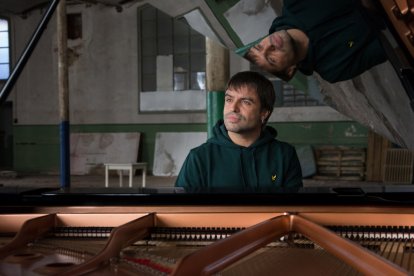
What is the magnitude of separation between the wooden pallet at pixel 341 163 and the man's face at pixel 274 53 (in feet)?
14.0

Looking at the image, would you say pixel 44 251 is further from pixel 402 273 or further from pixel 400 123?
pixel 400 123

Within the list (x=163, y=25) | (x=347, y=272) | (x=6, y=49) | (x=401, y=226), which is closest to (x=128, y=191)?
(x=347, y=272)

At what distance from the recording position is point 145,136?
10555 mm

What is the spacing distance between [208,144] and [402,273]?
1412 mm

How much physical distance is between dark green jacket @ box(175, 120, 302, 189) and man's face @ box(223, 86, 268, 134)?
0.10 metres

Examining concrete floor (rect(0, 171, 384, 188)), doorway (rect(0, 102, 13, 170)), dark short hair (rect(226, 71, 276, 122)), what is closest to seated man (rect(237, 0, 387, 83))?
dark short hair (rect(226, 71, 276, 122))

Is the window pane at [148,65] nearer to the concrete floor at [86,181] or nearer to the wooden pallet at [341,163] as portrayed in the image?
the concrete floor at [86,181]

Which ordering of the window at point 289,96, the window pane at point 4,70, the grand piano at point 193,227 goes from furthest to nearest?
1. the window pane at point 4,70
2. the window at point 289,96
3. the grand piano at point 193,227

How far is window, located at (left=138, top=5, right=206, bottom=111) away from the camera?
10.2 metres

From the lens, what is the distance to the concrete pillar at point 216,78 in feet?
19.0

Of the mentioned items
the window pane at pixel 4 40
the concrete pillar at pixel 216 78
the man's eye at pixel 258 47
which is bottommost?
the concrete pillar at pixel 216 78

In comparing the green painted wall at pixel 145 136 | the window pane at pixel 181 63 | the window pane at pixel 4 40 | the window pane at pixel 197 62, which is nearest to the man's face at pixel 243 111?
the green painted wall at pixel 145 136

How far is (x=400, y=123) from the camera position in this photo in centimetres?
531

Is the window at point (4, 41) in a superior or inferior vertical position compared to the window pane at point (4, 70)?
superior
